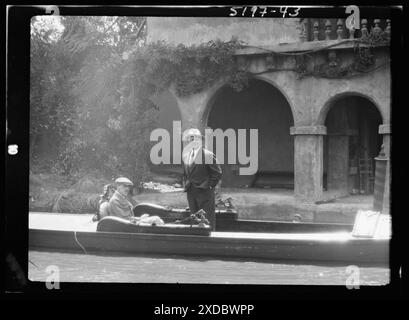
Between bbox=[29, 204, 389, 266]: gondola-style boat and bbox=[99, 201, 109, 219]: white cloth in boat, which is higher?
bbox=[99, 201, 109, 219]: white cloth in boat

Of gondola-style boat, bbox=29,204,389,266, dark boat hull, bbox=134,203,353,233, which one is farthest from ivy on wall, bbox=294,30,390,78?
gondola-style boat, bbox=29,204,389,266

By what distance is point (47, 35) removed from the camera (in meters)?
5.34

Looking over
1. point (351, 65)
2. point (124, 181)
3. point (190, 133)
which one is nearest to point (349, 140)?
point (351, 65)

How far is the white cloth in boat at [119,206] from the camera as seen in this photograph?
6273 millimetres

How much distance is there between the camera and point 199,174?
6422mm

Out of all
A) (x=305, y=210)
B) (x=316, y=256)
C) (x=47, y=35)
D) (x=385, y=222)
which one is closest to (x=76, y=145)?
(x=47, y=35)

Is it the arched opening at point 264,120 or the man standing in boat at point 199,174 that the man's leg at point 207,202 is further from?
Result: the arched opening at point 264,120

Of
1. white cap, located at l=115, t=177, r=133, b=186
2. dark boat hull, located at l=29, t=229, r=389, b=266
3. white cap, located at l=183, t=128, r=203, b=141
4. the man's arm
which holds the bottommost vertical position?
dark boat hull, located at l=29, t=229, r=389, b=266

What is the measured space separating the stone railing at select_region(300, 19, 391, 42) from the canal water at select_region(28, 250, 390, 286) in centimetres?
227

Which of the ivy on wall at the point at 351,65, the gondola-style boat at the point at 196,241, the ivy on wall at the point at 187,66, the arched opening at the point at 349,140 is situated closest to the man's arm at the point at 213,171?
the gondola-style boat at the point at 196,241

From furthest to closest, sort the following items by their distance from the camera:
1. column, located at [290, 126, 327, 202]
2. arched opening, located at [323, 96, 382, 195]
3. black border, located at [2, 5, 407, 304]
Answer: arched opening, located at [323, 96, 382, 195], column, located at [290, 126, 327, 202], black border, located at [2, 5, 407, 304]

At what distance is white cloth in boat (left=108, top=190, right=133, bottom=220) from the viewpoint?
627 centimetres

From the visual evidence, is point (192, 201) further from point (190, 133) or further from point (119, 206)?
point (190, 133)

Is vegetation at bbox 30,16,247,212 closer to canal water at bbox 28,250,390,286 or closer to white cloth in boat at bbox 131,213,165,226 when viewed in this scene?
white cloth in boat at bbox 131,213,165,226
